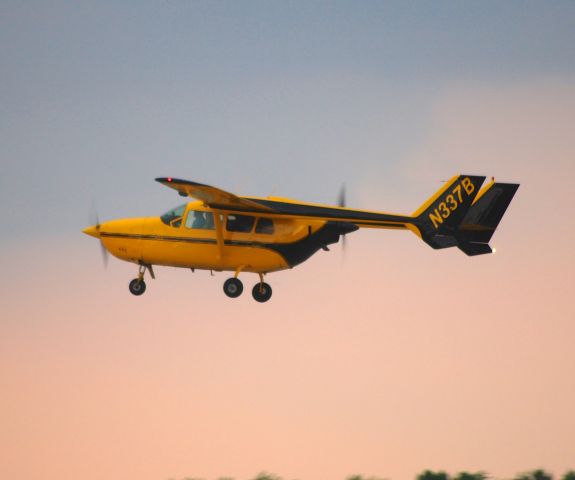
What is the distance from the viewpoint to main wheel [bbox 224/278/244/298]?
4797cm

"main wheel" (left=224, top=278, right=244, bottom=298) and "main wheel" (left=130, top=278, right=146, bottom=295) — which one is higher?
"main wheel" (left=130, top=278, right=146, bottom=295)

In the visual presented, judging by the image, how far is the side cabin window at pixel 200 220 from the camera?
47344 millimetres

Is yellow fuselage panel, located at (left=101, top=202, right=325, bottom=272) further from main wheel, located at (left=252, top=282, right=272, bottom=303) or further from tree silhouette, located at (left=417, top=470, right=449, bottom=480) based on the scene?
tree silhouette, located at (left=417, top=470, right=449, bottom=480)

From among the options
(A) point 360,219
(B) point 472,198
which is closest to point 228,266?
(A) point 360,219

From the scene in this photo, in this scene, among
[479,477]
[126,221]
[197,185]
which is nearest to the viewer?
[197,185]

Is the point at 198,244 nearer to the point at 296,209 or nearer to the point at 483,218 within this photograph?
the point at 296,209

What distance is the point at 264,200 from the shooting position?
47.2 m

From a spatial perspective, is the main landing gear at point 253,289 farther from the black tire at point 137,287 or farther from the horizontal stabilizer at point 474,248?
the horizontal stabilizer at point 474,248

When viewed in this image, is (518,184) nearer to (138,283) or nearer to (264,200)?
(264,200)

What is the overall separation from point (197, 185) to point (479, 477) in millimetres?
34624

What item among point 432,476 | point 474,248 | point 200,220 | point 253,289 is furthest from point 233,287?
point 432,476

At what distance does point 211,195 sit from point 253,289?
3.83m

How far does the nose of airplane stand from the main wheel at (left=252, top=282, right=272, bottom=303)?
597cm

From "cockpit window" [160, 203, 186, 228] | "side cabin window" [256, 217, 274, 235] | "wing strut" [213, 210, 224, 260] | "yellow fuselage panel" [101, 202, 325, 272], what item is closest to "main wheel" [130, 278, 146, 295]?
"yellow fuselage panel" [101, 202, 325, 272]
